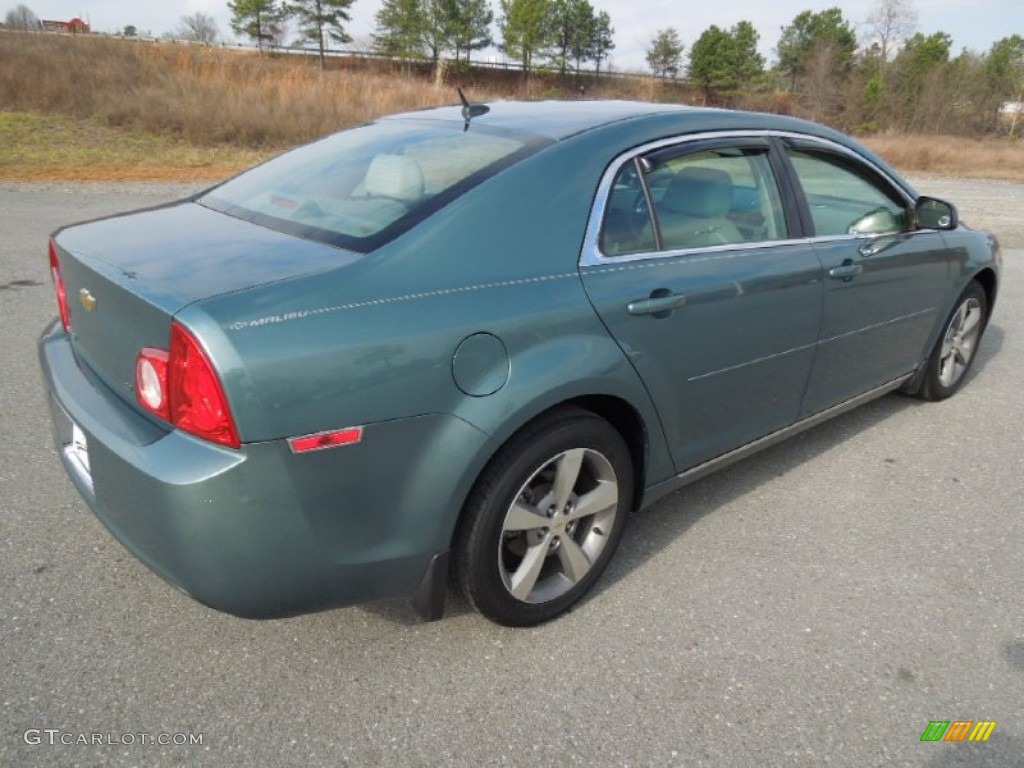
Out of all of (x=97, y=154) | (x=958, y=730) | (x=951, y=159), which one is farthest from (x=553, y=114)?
(x=951, y=159)

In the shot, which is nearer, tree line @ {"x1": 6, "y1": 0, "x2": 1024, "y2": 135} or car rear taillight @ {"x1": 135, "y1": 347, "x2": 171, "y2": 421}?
car rear taillight @ {"x1": 135, "y1": 347, "x2": 171, "y2": 421}

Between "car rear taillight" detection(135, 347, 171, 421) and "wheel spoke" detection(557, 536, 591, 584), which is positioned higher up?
"car rear taillight" detection(135, 347, 171, 421)

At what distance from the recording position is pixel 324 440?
181cm

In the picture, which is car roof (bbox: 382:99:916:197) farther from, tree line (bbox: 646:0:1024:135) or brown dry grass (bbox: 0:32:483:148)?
tree line (bbox: 646:0:1024:135)

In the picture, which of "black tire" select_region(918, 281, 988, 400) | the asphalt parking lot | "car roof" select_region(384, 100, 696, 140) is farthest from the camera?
"black tire" select_region(918, 281, 988, 400)

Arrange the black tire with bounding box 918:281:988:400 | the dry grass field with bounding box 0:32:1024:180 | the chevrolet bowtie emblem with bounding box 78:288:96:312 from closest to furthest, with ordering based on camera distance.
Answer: the chevrolet bowtie emblem with bounding box 78:288:96:312 → the black tire with bounding box 918:281:988:400 → the dry grass field with bounding box 0:32:1024:180

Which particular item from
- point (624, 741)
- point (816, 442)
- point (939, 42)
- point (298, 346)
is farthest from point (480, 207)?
point (939, 42)

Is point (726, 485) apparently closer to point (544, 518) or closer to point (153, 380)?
point (544, 518)

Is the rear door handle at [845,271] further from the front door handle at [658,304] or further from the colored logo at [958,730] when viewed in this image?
the colored logo at [958,730]

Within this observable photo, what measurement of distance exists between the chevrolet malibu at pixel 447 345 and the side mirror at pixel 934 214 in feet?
2.36

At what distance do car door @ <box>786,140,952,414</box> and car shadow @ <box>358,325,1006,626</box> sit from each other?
380 millimetres

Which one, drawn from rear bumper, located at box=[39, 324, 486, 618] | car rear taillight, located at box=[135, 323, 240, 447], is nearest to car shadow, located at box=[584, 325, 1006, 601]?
rear bumper, located at box=[39, 324, 486, 618]

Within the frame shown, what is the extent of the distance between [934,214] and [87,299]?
375cm

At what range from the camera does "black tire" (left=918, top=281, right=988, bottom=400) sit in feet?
14.1
